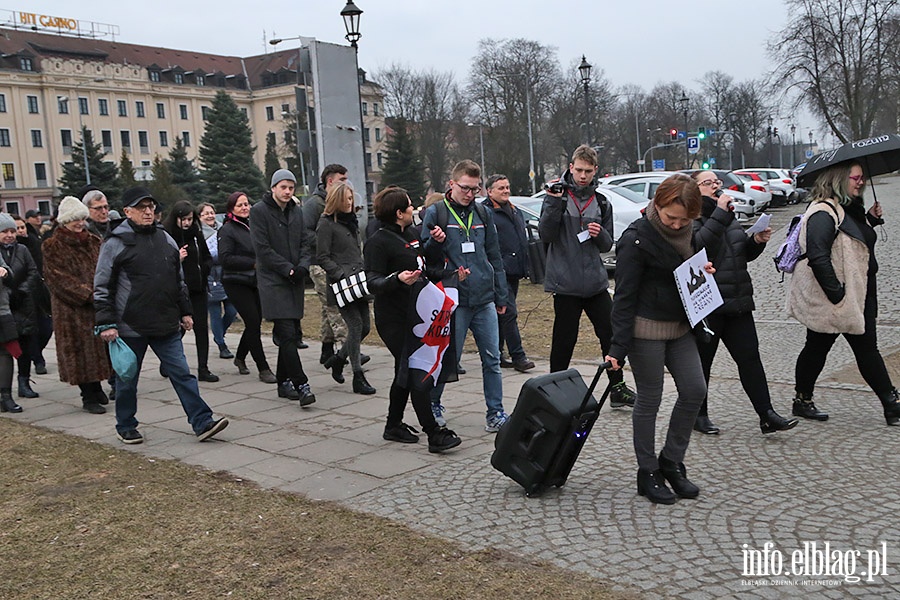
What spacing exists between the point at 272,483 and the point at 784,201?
1491 inches

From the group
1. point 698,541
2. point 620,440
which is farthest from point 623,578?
point 620,440

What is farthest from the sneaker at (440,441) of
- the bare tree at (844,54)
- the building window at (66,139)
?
the building window at (66,139)

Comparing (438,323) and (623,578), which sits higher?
(438,323)

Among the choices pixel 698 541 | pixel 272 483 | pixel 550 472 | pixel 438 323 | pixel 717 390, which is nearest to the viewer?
pixel 698 541

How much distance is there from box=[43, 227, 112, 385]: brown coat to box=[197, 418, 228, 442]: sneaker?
187cm

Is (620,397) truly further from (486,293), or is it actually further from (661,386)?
(661,386)

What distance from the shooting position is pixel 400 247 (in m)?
6.30

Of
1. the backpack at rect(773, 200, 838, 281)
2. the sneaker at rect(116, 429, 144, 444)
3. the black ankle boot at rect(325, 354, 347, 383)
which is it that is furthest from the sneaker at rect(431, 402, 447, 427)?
the backpack at rect(773, 200, 838, 281)

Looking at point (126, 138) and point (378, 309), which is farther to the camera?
point (126, 138)

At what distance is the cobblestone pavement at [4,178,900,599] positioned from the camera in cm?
414

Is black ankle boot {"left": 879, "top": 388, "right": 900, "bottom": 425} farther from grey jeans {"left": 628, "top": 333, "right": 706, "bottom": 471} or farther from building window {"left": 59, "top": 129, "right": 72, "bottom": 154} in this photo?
building window {"left": 59, "top": 129, "right": 72, "bottom": 154}

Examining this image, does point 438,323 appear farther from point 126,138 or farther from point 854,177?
point 126,138

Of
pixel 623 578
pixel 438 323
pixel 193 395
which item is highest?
pixel 438 323

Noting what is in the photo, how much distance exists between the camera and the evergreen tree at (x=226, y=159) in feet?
238
